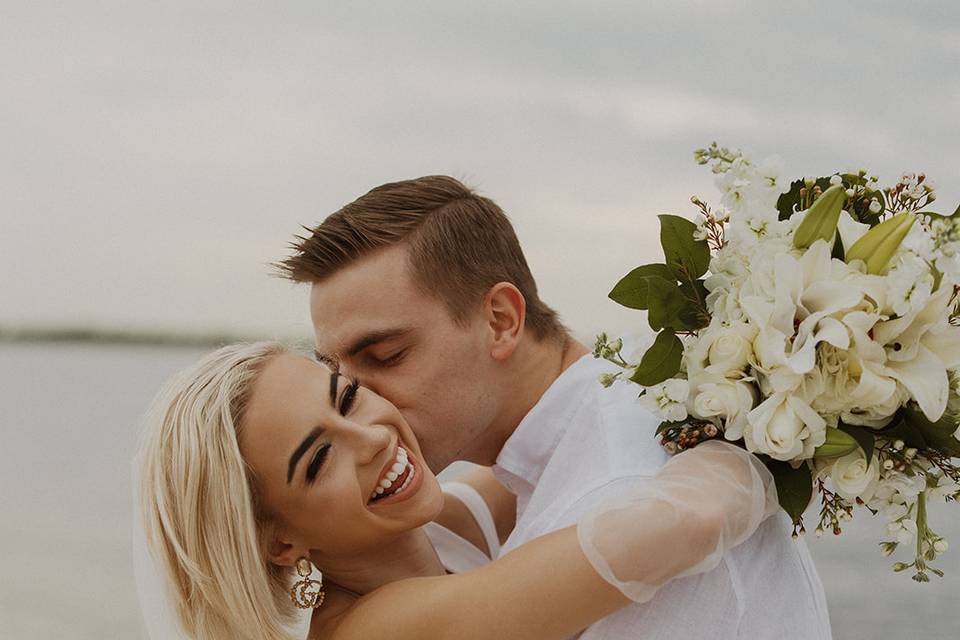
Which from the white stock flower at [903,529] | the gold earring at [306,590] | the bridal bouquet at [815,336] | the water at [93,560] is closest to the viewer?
the bridal bouquet at [815,336]

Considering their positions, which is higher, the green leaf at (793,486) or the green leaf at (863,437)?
the green leaf at (863,437)

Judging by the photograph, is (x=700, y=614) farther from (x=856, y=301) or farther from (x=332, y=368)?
(x=332, y=368)

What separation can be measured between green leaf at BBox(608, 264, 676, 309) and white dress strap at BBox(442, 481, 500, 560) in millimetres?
1808

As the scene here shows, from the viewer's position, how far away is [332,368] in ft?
10.9

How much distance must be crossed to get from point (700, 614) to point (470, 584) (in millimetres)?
600

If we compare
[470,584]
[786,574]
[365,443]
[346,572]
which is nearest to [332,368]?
[365,443]

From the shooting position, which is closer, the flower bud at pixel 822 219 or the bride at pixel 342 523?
the bride at pixel 342 523

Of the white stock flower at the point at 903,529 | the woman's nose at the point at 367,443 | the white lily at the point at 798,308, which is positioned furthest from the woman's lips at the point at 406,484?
the white stock flower at the point at 903,529

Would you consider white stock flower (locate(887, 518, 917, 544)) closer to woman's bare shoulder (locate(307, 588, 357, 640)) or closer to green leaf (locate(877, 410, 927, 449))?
green leaf (locate(877, 410, 927, 449))

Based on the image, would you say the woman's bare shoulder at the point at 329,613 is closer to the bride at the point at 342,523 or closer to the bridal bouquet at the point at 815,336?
the bride at the point at 342,523

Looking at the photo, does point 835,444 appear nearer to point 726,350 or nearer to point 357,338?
point 726,350

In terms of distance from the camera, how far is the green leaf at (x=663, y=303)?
2.74m

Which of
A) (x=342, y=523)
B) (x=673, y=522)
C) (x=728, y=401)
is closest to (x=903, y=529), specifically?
(x=728, y=401)

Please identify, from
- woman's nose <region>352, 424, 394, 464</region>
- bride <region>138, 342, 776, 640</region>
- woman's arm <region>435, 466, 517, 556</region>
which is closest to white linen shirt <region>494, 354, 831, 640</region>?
bride <region>138, 342, 776, 640</region>
